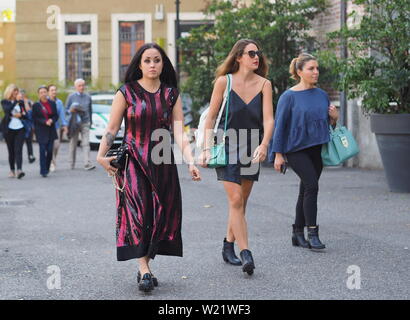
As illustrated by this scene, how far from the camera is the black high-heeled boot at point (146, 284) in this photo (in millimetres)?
7066

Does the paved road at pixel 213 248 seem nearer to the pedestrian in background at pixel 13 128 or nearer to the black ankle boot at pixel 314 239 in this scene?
the black ankle boot at pixel 314 239

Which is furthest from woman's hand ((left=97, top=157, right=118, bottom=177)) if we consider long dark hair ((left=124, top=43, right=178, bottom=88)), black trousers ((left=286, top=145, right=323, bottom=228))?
black trousers ((left=286, top=145, right=323, bottom=228))

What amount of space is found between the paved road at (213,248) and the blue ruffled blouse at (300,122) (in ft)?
3.07

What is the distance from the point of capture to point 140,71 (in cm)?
746

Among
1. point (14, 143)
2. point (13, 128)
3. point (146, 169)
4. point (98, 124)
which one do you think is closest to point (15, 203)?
point (14, 143)

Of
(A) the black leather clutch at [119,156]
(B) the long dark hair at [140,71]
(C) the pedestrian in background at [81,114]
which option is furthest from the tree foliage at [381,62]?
(A) the black leather clutch at [119,156]

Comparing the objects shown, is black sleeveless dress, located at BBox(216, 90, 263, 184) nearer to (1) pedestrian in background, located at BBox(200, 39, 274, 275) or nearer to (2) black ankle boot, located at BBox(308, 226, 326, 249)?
(1) pedestrian in background, located at BBox(200, 39, 274, 275)

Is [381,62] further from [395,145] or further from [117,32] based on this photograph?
[117,32]

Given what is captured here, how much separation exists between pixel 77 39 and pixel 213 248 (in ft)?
97.1

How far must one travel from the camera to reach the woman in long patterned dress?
7262 millimetres

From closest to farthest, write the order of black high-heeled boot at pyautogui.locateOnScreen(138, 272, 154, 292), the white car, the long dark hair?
black high-heeled boot at pyautogui.locateOnScreen(138, 272, 154, 292)
the long dark hair
the white car

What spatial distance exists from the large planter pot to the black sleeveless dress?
606 cm
